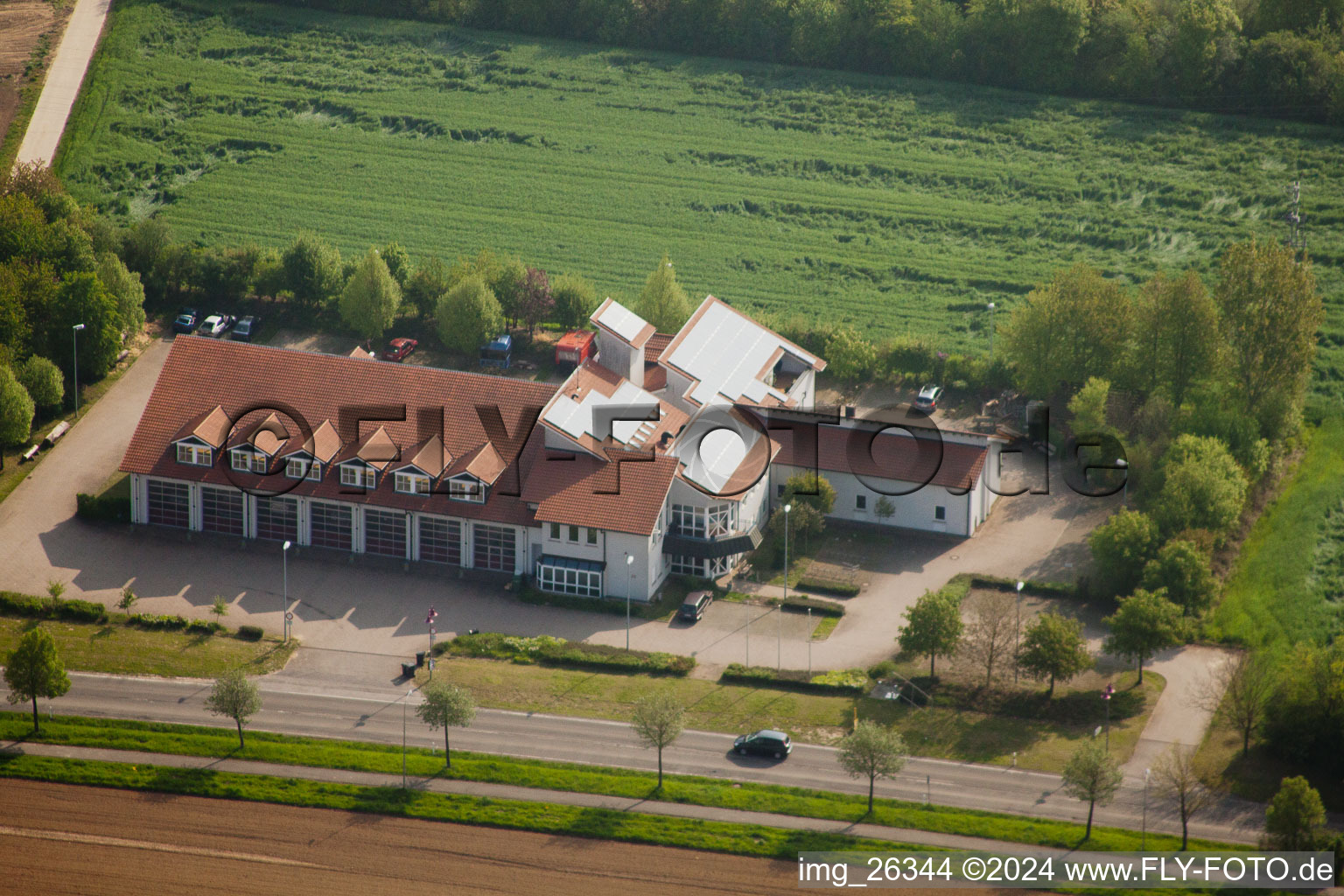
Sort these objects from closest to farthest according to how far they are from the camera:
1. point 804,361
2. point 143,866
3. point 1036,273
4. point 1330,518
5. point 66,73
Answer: point 143,866 < point 1330,518 < point 804,361 < point 1036,273 < point 66,73

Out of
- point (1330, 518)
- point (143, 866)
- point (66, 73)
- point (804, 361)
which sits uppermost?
point (66, 73)

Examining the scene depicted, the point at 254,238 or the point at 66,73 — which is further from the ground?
the point at 66,73

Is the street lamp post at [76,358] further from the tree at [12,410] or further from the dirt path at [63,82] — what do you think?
the dirt path at [63,82]

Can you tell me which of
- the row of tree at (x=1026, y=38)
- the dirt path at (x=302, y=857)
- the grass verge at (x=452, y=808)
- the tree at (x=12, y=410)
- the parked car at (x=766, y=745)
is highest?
the row of tree at (x=1026, y=38)

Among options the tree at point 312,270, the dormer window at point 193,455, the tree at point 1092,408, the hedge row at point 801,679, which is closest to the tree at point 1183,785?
the hedge row at point 801,679

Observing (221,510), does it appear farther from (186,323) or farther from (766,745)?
(766,745)

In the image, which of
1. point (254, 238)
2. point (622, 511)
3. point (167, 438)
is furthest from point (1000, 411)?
point (254, 238)

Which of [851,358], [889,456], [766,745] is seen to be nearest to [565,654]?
[766,745]

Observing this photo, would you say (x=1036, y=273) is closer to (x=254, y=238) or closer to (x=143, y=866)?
(x=254, y=238)
